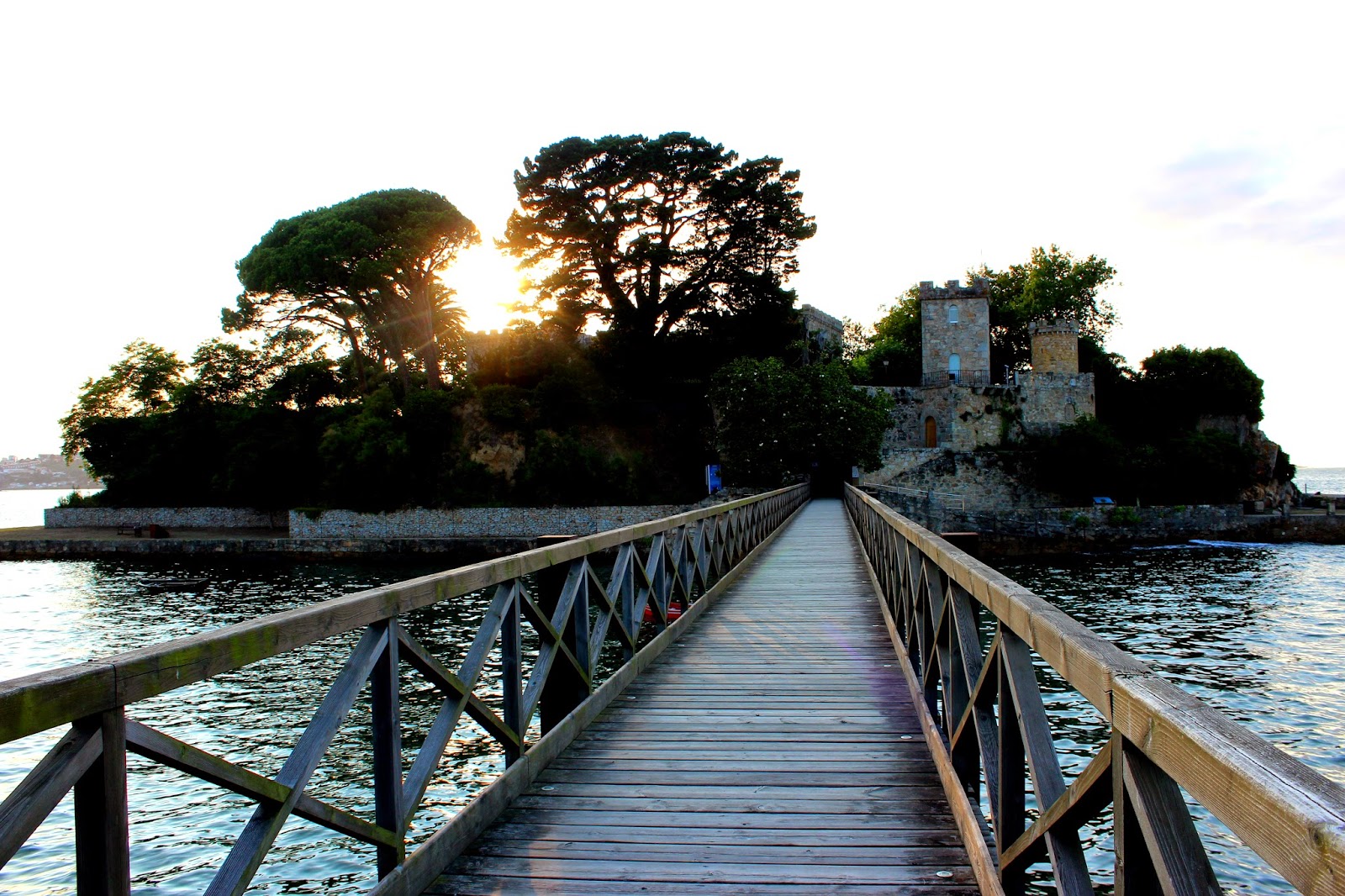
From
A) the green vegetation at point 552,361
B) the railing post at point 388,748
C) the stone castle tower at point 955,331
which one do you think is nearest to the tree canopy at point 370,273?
the green vegetation at point 552,361

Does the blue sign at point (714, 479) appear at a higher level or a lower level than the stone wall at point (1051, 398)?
lower

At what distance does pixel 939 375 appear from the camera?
49.8 metres

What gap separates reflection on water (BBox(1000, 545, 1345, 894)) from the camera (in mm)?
11070

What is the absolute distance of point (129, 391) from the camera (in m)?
50.2

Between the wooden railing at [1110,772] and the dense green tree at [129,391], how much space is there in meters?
52.6

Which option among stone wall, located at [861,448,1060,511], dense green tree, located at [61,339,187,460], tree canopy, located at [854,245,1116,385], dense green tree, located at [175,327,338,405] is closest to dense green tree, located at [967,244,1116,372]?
tree canopy, located at [854,245,1116,385]

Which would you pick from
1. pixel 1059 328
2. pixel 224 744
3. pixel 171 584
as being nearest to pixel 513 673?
pixel 224 744

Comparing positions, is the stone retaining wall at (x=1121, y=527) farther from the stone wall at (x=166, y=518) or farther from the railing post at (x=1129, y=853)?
the railing post at (x=1129, y=853)

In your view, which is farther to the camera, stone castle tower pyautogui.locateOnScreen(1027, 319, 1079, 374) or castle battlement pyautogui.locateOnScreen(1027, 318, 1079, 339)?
castle battlement pyautogui.locateOnScreen(1027, 318, 1079, 339)

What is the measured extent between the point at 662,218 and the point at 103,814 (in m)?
39.4

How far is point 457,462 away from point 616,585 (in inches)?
1412

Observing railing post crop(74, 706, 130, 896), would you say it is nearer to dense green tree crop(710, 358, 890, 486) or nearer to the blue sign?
dense green tree crop(710, 358, 890, 486)

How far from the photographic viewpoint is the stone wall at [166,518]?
44.3 m

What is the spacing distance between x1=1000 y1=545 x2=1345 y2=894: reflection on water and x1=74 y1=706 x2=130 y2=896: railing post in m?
4.15
